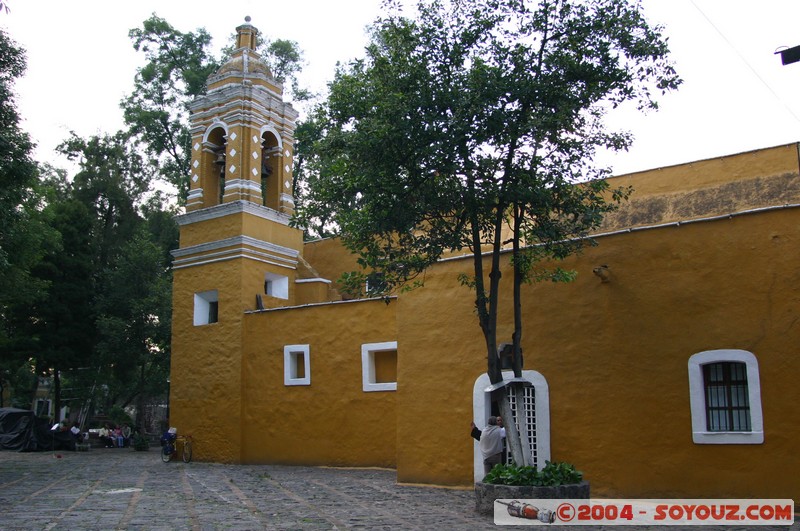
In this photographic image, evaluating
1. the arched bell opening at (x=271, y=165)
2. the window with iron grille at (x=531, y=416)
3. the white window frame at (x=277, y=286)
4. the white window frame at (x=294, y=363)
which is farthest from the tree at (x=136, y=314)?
the window with iron grille at (x=531, y=416)

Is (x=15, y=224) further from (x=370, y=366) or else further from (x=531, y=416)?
(x=531, y=416)

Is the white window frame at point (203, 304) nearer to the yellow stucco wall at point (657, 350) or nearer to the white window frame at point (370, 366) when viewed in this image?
the white window frame at point (370, 366)

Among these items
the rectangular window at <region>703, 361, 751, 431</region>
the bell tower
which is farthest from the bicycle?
the rectangular window at <region>703, 361, 751, 431</region>

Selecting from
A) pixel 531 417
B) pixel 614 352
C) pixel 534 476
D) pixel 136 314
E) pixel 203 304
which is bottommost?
pixel 534 476

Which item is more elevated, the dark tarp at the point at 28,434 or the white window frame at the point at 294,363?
the white window frame at the point at 294,363

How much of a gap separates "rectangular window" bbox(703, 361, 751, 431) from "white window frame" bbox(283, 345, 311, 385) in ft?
31.8

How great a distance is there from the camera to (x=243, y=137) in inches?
806

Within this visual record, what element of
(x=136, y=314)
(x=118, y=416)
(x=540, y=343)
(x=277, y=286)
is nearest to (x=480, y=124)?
(x=540, y=343)

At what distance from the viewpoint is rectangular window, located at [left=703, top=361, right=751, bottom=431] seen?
10.3 m

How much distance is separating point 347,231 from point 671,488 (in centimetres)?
577

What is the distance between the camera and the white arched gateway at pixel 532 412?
1174cm

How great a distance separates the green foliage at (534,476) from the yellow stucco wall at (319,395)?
22.0ft

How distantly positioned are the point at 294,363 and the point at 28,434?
12.1 m

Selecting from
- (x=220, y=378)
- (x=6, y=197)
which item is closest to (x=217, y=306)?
(x=220, y=378)
